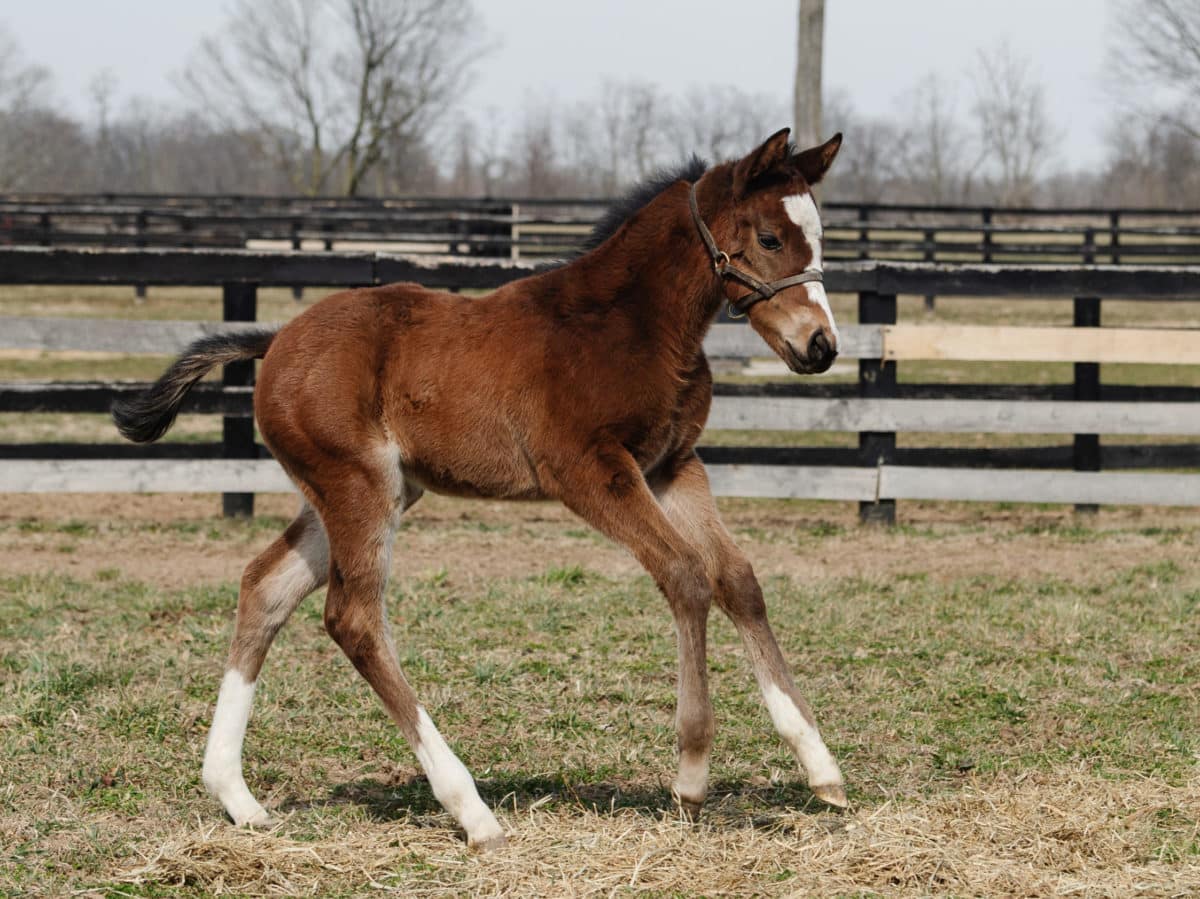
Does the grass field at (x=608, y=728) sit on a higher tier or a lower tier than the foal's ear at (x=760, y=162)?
lower

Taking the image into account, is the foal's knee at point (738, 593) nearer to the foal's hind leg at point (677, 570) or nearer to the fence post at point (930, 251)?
the foal's hind leg at point (677, 570)

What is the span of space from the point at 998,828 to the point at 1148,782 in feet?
2.14

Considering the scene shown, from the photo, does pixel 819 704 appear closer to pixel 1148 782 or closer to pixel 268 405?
pixel 1148 782

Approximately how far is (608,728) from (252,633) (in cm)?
137

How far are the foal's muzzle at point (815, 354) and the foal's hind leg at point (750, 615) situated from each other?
1.70 ft

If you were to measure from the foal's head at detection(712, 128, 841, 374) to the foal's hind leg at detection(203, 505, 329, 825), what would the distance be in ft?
5.10

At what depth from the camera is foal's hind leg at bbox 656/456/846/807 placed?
3.76 metres

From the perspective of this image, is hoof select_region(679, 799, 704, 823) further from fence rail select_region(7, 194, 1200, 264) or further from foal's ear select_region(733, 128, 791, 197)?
fence rail select_region(7, 194, 1200, 264)

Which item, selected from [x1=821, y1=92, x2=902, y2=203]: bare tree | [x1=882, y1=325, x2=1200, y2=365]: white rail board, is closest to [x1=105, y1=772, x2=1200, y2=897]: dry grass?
[x1=882, y1=325, x2=1200, y2=365]: white rail board

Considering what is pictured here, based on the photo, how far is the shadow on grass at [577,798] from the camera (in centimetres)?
399

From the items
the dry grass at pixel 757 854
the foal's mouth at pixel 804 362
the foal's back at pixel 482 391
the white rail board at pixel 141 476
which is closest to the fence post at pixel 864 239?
the white rail board at pixel 141 476

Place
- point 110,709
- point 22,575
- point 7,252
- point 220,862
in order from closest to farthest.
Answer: point 220,862 → point 110,709 → point 22,575 → point 7,252

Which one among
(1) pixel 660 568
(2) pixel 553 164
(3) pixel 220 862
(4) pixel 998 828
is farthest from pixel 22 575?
(2) pixel 553 164

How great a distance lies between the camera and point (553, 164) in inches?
2781
